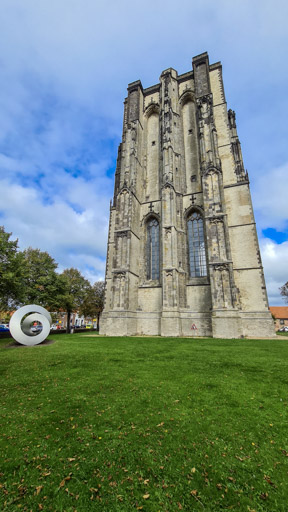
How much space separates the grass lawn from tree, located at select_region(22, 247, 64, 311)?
20.5 meters

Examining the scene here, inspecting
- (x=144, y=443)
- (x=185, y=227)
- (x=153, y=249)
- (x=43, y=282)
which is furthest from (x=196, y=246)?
(x=144, y=443)

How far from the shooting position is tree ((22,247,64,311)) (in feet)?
82.1

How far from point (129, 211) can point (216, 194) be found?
8.88 meters

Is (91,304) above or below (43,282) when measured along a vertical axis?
below

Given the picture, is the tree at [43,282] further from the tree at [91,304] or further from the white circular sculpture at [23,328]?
the white circular sculpture at [23,328]

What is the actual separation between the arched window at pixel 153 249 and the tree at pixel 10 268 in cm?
1209

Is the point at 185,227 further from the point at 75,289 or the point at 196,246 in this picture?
the point at 75,289

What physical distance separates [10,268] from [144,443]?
18.2m

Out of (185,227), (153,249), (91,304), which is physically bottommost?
(91,304)

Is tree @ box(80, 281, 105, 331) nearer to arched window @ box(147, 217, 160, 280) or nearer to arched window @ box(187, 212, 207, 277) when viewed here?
arched window @ box(147, 217, 160, 280)

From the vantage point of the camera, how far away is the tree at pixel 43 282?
25.0m

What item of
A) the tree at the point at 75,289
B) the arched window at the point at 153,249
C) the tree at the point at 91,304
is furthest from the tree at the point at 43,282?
the arched window at the point at 153,249

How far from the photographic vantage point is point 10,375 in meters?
6.78

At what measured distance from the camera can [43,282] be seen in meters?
25.4
